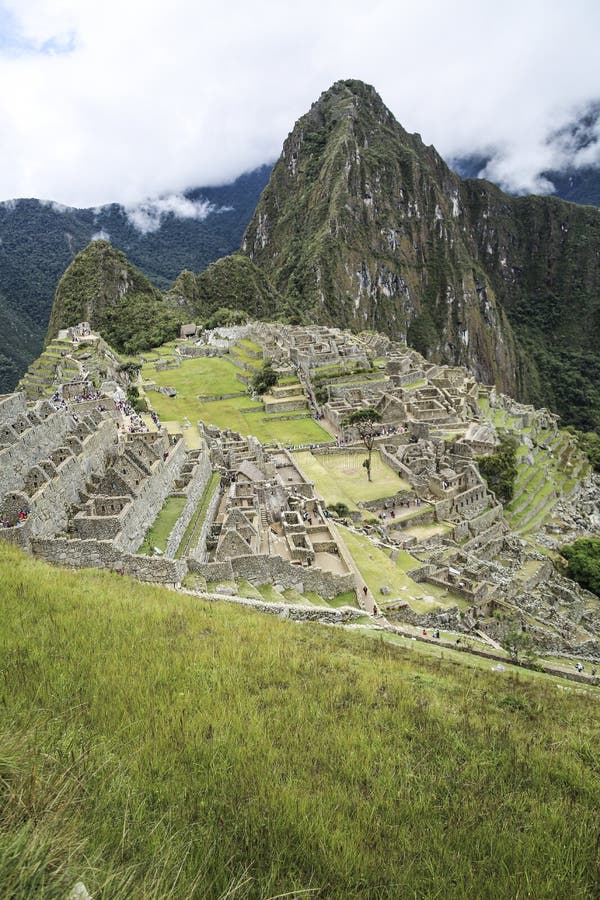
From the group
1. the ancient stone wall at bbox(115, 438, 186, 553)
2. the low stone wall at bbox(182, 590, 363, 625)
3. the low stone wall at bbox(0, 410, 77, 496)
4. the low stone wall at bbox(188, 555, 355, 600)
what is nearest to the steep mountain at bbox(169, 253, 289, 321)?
the low stone wall at bbox(0, 410, 77, 496)

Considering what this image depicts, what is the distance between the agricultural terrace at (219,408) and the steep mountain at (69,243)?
1859 centimetres

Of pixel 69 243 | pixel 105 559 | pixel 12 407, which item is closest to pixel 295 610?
pixel 105 559

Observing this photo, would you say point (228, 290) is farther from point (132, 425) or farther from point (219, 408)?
point (132, 425)

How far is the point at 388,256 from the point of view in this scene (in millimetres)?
157500

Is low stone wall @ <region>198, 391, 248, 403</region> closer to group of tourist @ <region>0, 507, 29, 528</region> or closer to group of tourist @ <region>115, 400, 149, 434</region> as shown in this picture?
group of tourist @ <region>115, 400, 149, 434</region>

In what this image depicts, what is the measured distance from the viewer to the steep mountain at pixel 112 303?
77.3 meters

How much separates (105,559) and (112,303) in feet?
270

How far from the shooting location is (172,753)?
13.0 ft

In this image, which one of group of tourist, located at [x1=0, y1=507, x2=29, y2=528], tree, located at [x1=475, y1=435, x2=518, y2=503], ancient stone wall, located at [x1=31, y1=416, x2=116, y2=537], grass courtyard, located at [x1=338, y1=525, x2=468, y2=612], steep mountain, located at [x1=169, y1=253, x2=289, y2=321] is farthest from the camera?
steep mountain, located at [x1=169, y1=253, x2=289, y2=321]

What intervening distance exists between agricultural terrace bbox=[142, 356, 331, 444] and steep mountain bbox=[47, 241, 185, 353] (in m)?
18.8

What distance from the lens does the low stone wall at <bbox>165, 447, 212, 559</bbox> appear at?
15.5m

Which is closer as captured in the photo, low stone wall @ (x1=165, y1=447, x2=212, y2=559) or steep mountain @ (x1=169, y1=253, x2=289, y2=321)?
low stone wall @ (x1=165, y1=447, x2=212, y2=559)

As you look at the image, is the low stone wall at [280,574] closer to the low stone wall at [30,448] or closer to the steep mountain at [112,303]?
the low stone wall at [30,448]

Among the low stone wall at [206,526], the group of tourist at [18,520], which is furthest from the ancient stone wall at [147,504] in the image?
the group of tourist at [18,520]
